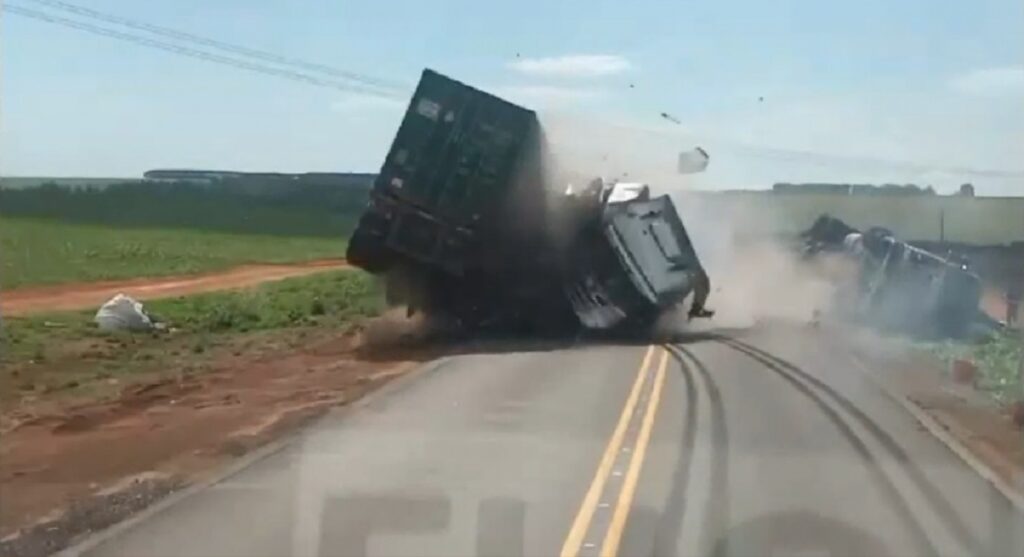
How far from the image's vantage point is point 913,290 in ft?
119

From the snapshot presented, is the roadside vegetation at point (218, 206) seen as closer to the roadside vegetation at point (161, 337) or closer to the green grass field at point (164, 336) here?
the green grass field at point (164, 336)

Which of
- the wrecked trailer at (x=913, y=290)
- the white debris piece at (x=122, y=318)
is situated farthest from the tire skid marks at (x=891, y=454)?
the white debris piece at (x=122, y=318)

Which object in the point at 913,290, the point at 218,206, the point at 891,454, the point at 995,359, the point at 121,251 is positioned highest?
the point at 218,206

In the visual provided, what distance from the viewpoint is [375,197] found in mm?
29109

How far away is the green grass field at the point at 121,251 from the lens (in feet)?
162

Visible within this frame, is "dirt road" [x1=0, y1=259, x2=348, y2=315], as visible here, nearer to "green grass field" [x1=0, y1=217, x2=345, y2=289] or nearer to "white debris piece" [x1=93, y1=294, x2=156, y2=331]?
"green grass field" [x1=0, y1=217, x2=345, y2=289]

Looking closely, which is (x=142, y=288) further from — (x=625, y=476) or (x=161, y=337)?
(x=625, y=476)

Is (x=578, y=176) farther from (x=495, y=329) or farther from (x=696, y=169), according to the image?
(x=696, y=169)

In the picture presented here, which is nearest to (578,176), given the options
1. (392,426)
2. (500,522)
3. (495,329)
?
(495,329)

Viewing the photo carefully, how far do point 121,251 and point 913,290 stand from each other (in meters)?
33.3

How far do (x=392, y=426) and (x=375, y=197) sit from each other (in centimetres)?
1150

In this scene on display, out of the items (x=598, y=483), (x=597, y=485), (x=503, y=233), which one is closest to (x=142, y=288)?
(x=503, y=233)

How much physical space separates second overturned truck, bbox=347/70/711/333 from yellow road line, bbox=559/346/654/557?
24.5ft

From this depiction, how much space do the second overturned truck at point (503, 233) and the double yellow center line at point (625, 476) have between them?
20.3 ft
